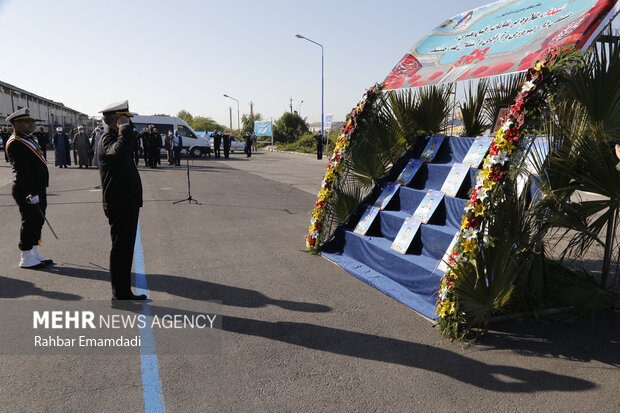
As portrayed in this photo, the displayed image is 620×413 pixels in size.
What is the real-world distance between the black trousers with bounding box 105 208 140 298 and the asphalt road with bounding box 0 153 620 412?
382 millimetres

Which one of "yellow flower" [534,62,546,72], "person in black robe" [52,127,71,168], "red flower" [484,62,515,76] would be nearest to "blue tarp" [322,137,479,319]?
"red flower" [484,62,515,76]

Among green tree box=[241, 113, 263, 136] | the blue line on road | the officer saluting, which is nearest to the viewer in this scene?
the blue line on road

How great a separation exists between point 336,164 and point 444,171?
147cm

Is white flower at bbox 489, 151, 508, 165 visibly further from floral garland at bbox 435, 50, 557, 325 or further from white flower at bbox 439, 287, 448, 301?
white flower at bbox 439, 287, 448, 301

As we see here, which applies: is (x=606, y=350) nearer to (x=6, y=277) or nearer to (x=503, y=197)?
(x=503, y=197)

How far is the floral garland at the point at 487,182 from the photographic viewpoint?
11.9 ft

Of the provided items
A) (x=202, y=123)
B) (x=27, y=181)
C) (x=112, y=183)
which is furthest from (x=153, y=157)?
(x=202, y=123)

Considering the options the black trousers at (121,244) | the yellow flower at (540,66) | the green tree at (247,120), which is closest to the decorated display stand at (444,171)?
the yellow flower at (540,66)

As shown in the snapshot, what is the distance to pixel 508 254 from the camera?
354 cm

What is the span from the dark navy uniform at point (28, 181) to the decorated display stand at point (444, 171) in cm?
344

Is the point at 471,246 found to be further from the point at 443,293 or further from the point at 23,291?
the point at 23,291

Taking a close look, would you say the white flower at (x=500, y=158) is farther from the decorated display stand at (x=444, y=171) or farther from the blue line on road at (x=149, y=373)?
the blue line on road at (x=149, y=373)

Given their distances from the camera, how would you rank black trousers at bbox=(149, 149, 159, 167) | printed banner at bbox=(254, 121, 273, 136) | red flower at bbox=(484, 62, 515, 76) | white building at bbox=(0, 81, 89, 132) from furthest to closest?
white building at bbox=(0, 81, 89, 132) < printed banner at bbox=(254, 121, 273, 136) < black trousers at bbox=(149, 149, 159, 167) < red flower at bbox=(484, 62, 515, 76)

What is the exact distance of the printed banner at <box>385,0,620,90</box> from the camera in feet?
13.3
